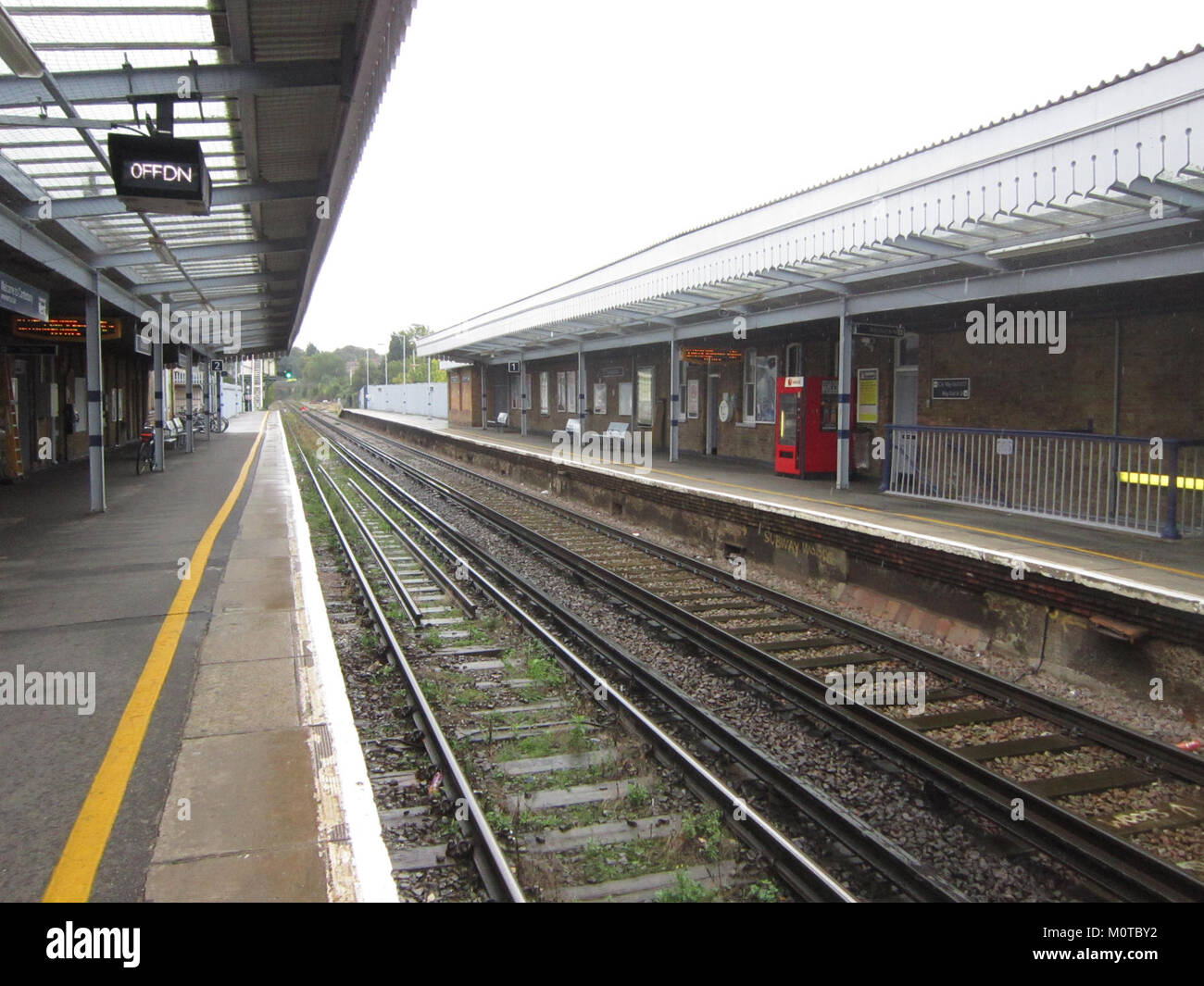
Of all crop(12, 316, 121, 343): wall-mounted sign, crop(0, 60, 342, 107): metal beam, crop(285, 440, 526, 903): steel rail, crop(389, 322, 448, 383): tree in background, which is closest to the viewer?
crop(285, 440, 526, 903): steel rail

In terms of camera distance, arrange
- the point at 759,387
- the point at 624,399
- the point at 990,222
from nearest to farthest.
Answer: the point at 990,222 < the point at 759,387 < the point at 624,399

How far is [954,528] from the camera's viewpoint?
9.43 meters

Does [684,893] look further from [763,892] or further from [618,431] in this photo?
[618,431]

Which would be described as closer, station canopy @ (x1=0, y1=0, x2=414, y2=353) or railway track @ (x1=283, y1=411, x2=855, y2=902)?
railway track @ (x1=283, y1=411, x2=855, y2=902)

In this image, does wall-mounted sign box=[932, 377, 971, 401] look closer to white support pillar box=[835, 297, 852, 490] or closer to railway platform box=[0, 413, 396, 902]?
white support pillar box=[835, 297, 852, 490]

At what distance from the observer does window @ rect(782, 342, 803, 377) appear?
17.0 meters

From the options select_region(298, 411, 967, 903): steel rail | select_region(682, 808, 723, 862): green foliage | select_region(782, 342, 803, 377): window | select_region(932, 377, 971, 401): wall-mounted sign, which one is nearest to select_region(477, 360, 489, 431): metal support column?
select_region(782, 342, 803, 377): window

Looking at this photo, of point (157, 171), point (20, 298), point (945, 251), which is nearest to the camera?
point (157, 171)

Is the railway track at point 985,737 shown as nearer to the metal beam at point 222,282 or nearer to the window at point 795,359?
the window at point 795,359

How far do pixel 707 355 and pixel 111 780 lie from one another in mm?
14942

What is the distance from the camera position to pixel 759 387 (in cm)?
1880

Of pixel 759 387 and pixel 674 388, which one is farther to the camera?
pixel 759 387

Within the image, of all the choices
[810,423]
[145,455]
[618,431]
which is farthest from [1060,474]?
[145,455]

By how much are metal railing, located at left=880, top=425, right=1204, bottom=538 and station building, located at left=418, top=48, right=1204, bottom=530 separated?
0.22 ft
